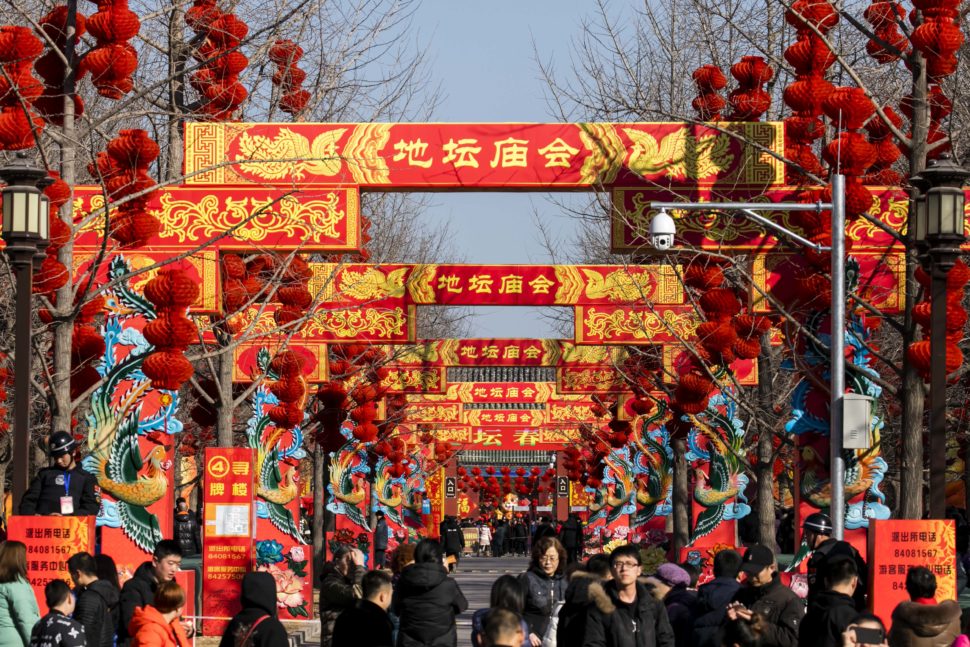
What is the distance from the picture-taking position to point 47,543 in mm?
13547

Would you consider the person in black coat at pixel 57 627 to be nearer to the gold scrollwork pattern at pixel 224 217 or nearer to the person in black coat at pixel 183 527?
the gold scrollwork pattern at pixel 224 217

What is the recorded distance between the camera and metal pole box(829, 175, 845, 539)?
16.1 metres

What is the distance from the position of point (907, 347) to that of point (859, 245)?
4080 millimetres

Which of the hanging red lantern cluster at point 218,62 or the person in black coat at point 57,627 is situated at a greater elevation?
the hanging red lantern cluster at point 218,62

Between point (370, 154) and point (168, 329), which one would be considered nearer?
point (168, 329)

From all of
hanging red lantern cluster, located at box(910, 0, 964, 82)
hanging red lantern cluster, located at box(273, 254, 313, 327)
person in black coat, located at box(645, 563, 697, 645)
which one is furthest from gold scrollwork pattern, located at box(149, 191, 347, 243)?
person in black coat, located at box(645, 563, 697, 645)

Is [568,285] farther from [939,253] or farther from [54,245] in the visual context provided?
→ [939,253]

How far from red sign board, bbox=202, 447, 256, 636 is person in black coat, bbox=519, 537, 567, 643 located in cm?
899

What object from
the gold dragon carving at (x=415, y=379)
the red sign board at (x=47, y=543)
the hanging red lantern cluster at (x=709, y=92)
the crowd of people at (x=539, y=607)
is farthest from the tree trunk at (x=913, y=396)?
the gold dragon carving at (x=415, y=379)

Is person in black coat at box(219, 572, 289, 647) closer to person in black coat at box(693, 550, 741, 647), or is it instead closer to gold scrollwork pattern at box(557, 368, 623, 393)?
person in black coat at box(693, 550, 741, 647)

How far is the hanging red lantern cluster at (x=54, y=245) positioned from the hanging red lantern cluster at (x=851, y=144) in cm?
763

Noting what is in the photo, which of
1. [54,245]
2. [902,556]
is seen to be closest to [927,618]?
[902,556]

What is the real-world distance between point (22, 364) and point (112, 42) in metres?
3.68

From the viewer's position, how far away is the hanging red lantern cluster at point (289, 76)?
2253cm
